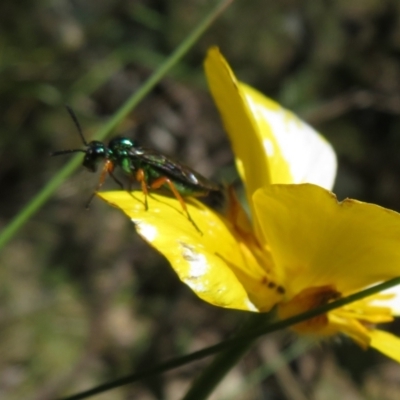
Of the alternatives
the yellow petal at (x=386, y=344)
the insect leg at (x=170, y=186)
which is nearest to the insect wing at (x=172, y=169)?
the insect leg at (x=170, y=186)

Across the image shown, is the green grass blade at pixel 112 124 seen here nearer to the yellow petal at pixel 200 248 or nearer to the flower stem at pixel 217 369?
the yellow petal at pixel 200 248

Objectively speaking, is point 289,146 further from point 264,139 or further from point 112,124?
point 112,124

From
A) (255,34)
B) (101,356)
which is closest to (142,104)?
(255,34)

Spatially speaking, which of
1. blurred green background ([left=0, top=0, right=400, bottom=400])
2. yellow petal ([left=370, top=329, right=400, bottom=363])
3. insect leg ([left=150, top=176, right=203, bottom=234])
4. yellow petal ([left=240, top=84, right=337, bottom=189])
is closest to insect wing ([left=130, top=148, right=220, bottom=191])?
insect leg ([left=150, top=176, right=203, bottom=234])

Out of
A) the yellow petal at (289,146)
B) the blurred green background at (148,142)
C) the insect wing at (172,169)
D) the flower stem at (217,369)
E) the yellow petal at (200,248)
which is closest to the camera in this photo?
the yellow petal at (200,248)

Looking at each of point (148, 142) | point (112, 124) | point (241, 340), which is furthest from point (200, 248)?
point (148, 142)

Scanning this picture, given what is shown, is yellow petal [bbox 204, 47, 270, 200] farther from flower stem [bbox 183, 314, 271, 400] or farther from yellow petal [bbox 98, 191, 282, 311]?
flower stem [bbox 183, 314, 271, 400]

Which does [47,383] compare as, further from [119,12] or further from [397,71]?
[397,71]
